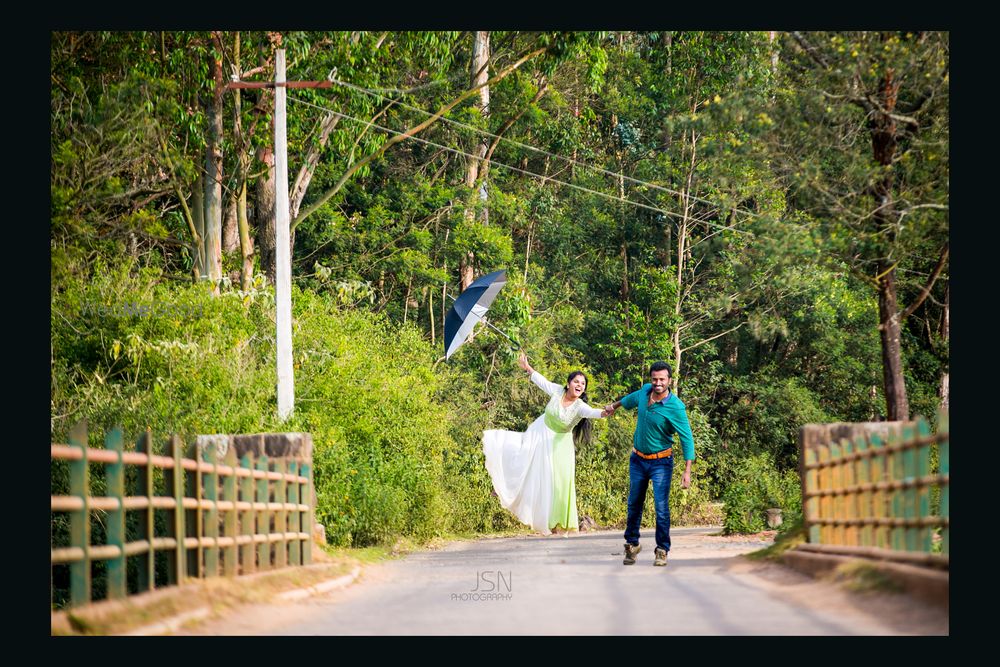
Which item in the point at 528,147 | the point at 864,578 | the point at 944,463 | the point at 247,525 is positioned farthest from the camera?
the point at 528,147

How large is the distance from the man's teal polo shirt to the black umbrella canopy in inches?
328

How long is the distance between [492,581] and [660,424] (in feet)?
7.04

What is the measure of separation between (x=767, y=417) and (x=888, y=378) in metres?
13.7

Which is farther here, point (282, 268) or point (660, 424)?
point (282, 268)

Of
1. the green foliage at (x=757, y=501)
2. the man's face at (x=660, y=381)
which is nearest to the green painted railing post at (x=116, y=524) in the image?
the man's face at (x=660, y=381)

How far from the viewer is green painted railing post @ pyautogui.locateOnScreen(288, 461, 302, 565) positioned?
1138 centimetres

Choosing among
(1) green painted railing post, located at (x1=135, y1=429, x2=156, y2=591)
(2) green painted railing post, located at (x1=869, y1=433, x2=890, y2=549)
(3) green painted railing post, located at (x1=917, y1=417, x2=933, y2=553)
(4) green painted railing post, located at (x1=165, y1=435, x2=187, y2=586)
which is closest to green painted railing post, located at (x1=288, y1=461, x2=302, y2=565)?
(4) green painted railing post, located at (x1=165, y1=435, x2=187, y2=586)

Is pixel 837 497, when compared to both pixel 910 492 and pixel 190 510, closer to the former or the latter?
pixel 910 492

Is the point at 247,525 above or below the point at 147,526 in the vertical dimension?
below

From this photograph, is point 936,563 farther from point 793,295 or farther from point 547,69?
point 793,295

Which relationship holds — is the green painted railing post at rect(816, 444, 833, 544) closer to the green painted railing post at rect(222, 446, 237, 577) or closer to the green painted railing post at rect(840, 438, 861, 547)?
the green painted railing post at rect(840, 438, 861, 547)

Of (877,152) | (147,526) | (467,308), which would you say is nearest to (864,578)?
(147,526)

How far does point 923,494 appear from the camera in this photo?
8672 mm

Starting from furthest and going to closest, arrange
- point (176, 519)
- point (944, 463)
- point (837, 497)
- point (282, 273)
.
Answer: point (282, 273)
point (837, 497)
point (176, 519)
point (944, 463)
